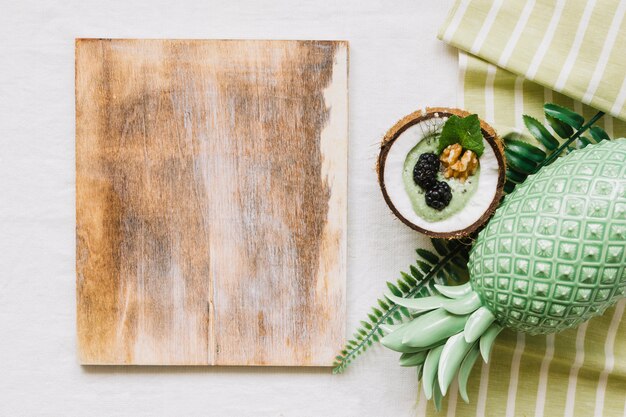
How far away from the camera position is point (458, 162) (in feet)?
2.53

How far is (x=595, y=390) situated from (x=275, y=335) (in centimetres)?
48

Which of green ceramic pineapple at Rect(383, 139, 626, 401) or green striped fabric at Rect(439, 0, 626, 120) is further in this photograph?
green striped fabric at Rect(439, 0, 626, 120)

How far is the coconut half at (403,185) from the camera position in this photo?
2.54ft

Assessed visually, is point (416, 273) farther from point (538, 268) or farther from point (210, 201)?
point (210, 201)

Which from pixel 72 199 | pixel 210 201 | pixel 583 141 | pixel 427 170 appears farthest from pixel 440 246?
pixel 72 199

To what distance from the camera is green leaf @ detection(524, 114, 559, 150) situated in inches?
31.8

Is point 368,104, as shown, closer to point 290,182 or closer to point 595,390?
point 290,182

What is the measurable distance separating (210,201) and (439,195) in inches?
13.4

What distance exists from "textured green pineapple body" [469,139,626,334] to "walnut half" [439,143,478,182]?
0.23 ft

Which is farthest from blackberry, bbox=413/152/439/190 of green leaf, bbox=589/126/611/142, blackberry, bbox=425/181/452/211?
green leaf, bbox=589/126/611/142

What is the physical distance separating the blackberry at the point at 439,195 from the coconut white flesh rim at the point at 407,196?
23 mm

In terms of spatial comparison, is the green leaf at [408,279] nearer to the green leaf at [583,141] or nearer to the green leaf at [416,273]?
the green leaf at [416,273]

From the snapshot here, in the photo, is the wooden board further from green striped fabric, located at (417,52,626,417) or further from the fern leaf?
green striped fabric, located at (417,52,626,417)

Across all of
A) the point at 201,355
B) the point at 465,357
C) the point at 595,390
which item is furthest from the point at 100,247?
the point at 595,390
